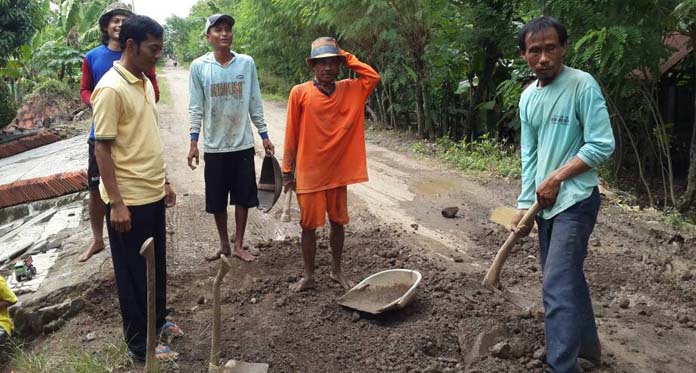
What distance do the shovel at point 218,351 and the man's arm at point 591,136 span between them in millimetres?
1707

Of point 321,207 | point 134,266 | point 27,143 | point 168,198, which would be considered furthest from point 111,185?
point 27,143

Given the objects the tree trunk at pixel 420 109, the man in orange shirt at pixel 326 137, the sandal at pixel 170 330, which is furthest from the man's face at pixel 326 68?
the tree trunk at pixel 420 109

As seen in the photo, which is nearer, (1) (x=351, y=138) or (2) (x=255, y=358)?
(2) (x=255, y=358)

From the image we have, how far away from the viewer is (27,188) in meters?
7.51

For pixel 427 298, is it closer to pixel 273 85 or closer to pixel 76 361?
pixel 76 361

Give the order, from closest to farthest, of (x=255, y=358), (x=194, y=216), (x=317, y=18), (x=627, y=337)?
(x=255, y=358) → (x=627, y=337) → (x=194, y=216) → (x=317, y=18)

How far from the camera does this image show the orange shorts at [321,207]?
164 inches

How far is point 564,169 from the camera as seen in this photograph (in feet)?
9.48

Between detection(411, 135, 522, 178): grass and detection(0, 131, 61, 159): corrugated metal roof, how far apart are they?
7.60 meters

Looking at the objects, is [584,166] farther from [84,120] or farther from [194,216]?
[84,120]

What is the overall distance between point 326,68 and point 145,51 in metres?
1.29

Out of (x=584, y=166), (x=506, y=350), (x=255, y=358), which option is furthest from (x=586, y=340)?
(x=255, y=358)

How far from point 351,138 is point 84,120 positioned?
48.0ft

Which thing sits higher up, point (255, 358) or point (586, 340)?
point (586, 340)
